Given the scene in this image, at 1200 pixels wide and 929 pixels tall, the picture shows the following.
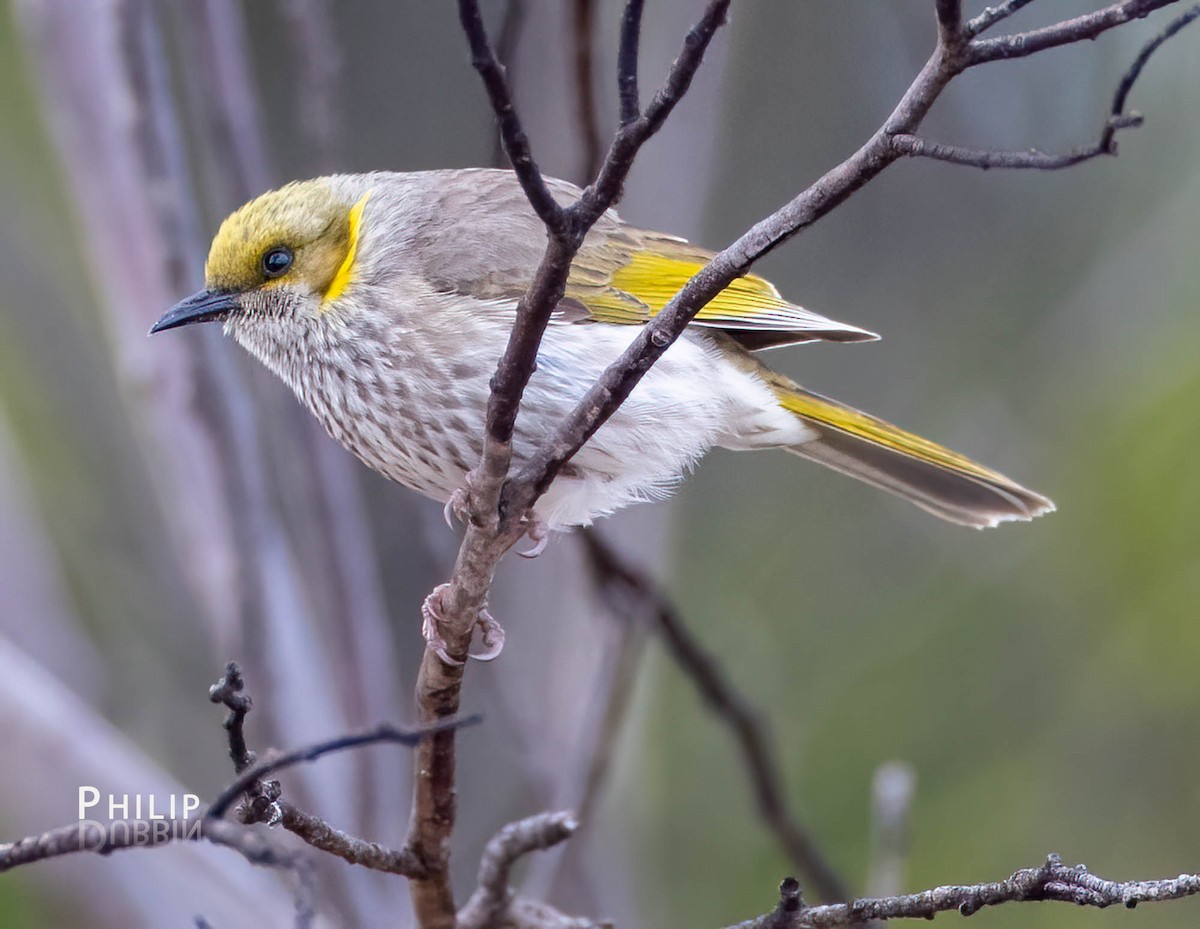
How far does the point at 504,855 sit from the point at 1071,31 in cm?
152

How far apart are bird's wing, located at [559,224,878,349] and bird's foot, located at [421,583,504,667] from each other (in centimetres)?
81

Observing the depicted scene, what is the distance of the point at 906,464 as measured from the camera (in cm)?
382

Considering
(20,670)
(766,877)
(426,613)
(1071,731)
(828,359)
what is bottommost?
(766,877)

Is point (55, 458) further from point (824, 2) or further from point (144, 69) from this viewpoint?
point (824, 2)

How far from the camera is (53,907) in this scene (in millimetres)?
4480

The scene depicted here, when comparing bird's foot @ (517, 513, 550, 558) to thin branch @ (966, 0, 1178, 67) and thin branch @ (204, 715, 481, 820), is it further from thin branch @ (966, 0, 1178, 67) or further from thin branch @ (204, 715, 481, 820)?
thin branch @ (966, 0, 1178, 67)

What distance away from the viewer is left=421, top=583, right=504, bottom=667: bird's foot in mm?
2600

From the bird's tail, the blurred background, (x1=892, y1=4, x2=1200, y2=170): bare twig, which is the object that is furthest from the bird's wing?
(x1=892, y1=4, x2=1200, y2=170): bare twig

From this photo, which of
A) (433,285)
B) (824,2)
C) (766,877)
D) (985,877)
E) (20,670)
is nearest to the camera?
(433,285)

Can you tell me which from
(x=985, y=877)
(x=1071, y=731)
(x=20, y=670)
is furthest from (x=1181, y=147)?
(x=20, y=670)

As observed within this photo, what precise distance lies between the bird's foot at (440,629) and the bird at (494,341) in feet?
0.87

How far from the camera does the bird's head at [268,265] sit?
3.57 metres

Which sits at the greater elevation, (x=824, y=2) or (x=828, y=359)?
(x=824, y=2)

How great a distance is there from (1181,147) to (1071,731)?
8.51 ft
